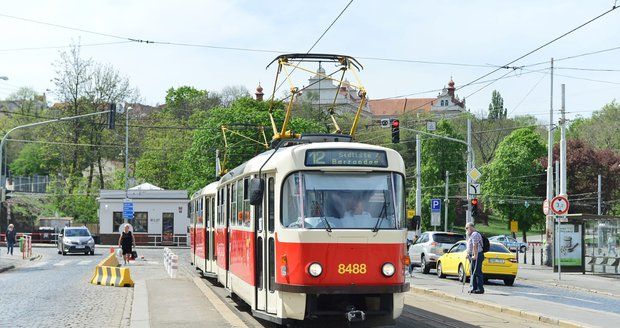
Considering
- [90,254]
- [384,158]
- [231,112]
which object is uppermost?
[231,112]

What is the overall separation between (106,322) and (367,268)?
5.42 m

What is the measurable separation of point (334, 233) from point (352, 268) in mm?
566

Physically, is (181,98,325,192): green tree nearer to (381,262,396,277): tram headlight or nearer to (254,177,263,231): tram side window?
(254,177,263,231): tram side window

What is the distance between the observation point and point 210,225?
2533 centimetres

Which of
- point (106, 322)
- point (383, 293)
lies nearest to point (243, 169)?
point (106, 322)

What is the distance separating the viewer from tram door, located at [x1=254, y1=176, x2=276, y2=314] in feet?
45.4

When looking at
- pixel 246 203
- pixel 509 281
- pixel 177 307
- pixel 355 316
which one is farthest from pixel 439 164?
pixel 355 316

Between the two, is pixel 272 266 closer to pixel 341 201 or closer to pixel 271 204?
pixel 271 204

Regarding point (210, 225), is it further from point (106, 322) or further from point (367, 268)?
point (367, 268)

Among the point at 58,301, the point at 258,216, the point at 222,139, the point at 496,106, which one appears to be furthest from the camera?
the point at 496,106

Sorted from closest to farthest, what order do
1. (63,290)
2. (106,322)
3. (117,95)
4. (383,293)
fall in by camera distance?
(383,293) → (106,322) → (63,290) → (117,95)

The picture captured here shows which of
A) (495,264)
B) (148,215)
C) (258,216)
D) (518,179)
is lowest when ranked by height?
(495,264)

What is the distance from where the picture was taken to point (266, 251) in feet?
46.5

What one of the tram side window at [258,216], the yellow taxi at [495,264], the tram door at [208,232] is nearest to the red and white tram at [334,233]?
the tram side window at [258,216]
